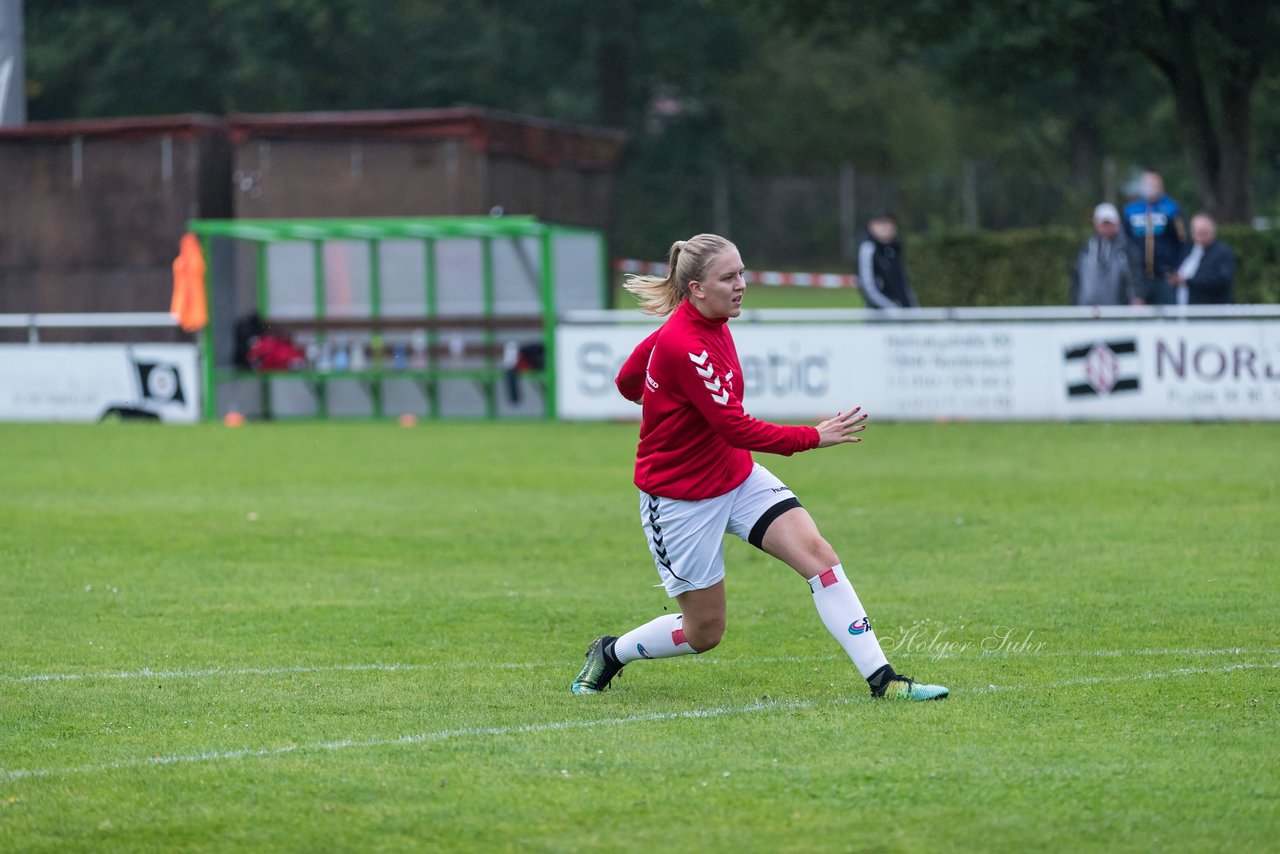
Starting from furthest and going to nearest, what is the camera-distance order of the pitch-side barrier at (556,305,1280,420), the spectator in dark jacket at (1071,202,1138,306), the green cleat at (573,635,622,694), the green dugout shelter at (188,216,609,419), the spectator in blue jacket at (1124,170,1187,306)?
the green dugout shelter at (188,216,609,419), the spectator in blue jacket at (1124,170,1187,306), the spectator in dark jacket at (1071,202,1138,306), the pitch-side barrier at (556,305,1280,420), the green cleat at (573,635,622,694)

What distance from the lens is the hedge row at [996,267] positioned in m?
27.8

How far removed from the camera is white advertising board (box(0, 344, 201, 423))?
917 inches

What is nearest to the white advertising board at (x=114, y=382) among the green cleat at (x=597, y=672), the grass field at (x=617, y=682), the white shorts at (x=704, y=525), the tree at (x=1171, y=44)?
the grass field at (x=617, y=682)

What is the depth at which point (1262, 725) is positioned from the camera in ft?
21.2

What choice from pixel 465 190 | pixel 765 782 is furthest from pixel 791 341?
pixel 765 782

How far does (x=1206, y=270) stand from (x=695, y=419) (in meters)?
14.7

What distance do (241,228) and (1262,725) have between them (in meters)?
18.7

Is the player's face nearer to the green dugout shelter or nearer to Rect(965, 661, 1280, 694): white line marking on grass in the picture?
Rect(965, 661, 1280, 694): white line marking on grass

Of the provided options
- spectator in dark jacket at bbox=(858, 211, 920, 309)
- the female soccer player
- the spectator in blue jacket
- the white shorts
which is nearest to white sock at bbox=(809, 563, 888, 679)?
the female soccer player

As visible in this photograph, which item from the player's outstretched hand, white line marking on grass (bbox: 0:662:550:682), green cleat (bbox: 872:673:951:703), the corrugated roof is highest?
the corrugated roof

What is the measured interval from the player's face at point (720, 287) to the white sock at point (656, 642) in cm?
121

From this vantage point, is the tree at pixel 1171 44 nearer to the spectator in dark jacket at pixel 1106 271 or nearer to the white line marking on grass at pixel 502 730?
the spectator in dark jacket at pixel 1106 271

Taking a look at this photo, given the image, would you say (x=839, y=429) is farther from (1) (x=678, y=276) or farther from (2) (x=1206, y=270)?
(2) (x=1206, y=270)

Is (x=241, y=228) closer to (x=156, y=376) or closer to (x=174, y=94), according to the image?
(x=156, y=376)
